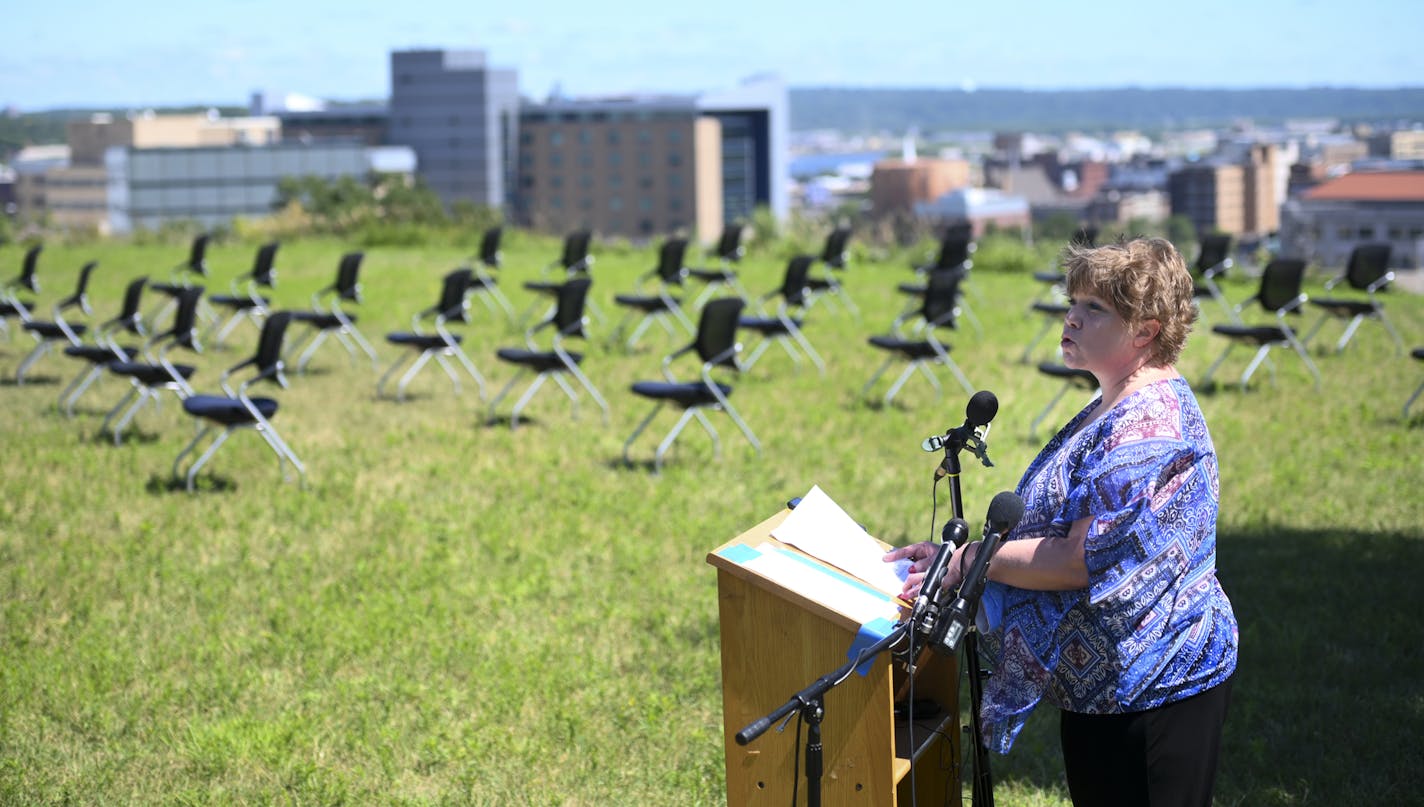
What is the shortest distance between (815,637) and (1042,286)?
43.4 feet

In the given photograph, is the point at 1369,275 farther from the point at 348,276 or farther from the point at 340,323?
the point at 348,276

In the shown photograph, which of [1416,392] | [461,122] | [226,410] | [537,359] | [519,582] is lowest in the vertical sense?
[519,582]

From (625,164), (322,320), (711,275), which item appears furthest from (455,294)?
(625,164)

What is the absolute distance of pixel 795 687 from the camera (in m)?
2.60

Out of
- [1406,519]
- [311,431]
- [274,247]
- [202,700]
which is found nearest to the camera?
[202,700]

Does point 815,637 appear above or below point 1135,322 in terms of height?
below

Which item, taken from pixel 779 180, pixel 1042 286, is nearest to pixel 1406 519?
pixel 1042 286

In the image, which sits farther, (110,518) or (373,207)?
(373,207)

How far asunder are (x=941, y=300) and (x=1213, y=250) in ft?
13.3

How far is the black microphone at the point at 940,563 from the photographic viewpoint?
2377mm

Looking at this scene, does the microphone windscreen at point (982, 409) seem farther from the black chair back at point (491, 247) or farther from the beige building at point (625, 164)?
the beige building at point (625, 164)

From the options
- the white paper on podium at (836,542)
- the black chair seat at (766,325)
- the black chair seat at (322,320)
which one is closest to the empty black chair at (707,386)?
the black chair seat at (766,325)

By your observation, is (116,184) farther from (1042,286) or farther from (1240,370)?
(1240,370)

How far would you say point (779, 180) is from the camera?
94938 millimetres
